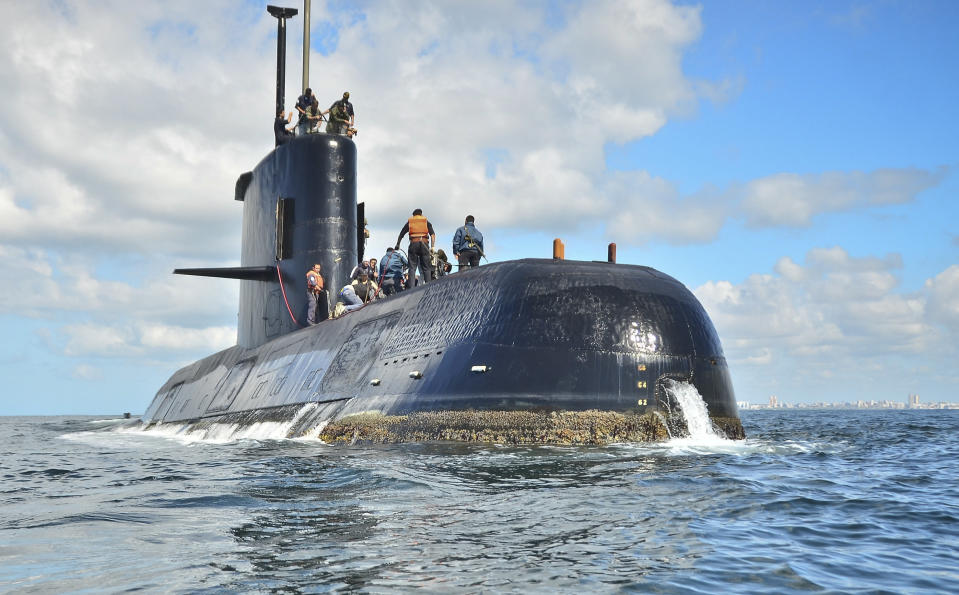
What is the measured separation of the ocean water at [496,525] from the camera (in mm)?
4422

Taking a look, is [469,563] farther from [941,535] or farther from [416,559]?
[941,535]

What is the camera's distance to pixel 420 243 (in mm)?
15352

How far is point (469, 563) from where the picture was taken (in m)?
4.66

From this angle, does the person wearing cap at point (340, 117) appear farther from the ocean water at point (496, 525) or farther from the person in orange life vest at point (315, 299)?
the ocean water at point (496, 525)

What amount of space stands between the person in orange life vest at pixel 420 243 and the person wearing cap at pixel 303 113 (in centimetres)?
393

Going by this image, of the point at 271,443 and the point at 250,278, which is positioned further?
the point at 250,278

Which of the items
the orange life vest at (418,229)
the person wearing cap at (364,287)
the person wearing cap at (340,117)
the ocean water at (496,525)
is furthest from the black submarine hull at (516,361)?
the person wearing cap at (340,117)

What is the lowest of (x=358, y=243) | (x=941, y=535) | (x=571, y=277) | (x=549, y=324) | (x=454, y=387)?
(x=941, y=535)

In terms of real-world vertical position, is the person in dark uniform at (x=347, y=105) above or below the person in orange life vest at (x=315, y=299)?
above

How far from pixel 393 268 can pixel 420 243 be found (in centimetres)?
197

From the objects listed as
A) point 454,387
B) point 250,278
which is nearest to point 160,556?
point 454,387

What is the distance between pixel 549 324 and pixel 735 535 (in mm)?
5827

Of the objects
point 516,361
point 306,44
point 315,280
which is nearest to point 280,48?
point 306,44

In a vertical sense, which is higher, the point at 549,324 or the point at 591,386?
the point at 549,324
